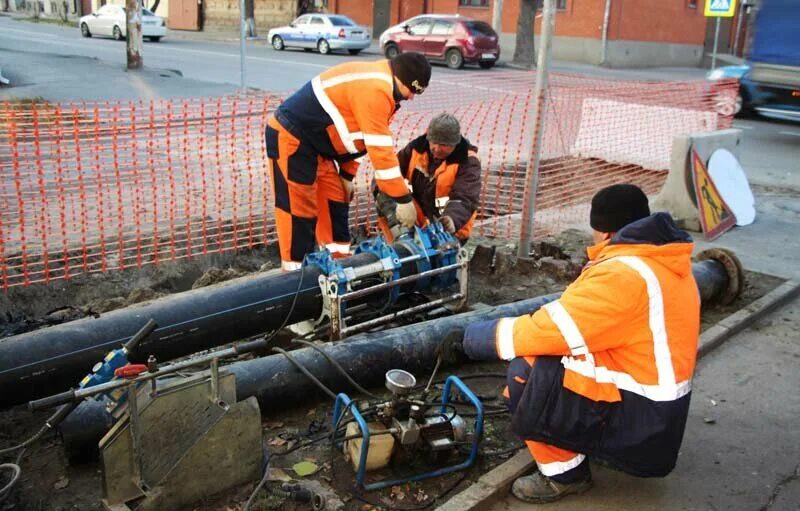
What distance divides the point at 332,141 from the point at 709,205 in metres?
4.59

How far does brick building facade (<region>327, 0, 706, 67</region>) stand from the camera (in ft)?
94.9

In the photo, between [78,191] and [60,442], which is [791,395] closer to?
[60,442]

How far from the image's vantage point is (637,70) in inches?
1164

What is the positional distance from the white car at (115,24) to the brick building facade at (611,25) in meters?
10.3

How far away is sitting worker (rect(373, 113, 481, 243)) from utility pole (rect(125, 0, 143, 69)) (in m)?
14.6

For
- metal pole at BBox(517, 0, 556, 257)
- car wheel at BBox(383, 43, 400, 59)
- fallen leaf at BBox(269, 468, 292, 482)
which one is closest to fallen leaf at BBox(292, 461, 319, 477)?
fallen leaf at BBox(269, 468, 292, 482)

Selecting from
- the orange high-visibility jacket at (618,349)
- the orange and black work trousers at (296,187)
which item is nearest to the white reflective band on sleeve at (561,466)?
the orange high-visibility jacket at (618,349)

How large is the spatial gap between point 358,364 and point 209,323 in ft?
2.85

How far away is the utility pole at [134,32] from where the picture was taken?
1809cm


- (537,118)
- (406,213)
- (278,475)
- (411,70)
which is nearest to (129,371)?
(278,475)

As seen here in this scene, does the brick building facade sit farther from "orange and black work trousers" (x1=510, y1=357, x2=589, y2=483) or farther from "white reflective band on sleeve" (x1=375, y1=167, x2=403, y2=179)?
"orange and black work trousers" (x1=510, y1=357, x2=589, y2=483)

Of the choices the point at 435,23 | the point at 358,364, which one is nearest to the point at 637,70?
the point at 435,23

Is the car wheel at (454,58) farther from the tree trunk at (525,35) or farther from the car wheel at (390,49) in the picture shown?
the tree trunk at (525,35)

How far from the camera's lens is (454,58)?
24797 millimetres
